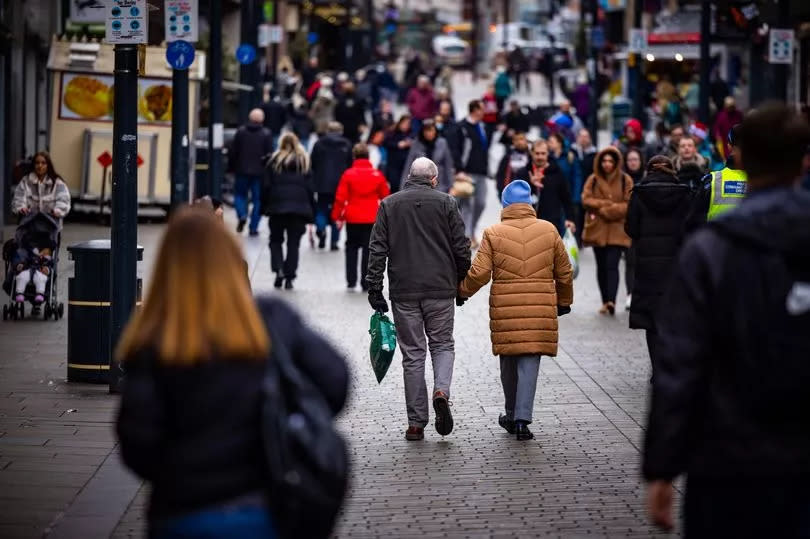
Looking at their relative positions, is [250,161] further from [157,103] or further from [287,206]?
[287,206]

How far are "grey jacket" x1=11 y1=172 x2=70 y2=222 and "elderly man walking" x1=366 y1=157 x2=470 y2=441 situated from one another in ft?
19.5

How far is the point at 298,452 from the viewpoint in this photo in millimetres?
4523

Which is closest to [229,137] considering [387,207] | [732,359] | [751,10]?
[751,10]

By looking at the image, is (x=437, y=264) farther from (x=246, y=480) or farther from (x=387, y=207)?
(x=246, y=480)

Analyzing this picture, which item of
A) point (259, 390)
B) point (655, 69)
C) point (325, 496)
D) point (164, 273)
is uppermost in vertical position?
point (655, 69)

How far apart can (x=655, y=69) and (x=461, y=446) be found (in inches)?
1276

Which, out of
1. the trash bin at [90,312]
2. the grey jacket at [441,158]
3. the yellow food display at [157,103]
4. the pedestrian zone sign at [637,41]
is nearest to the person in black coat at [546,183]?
the grey jacket at [441,158]

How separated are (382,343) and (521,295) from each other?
0.89 m

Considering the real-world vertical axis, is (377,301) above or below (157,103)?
below

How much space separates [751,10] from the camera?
27.4 m

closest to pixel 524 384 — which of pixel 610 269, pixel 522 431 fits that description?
pixel 522 431

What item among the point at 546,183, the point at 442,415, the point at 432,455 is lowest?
the point at 432,455

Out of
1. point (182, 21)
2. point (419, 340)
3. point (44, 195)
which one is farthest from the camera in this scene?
point (182, 21)

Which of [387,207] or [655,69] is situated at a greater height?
[655,69]
